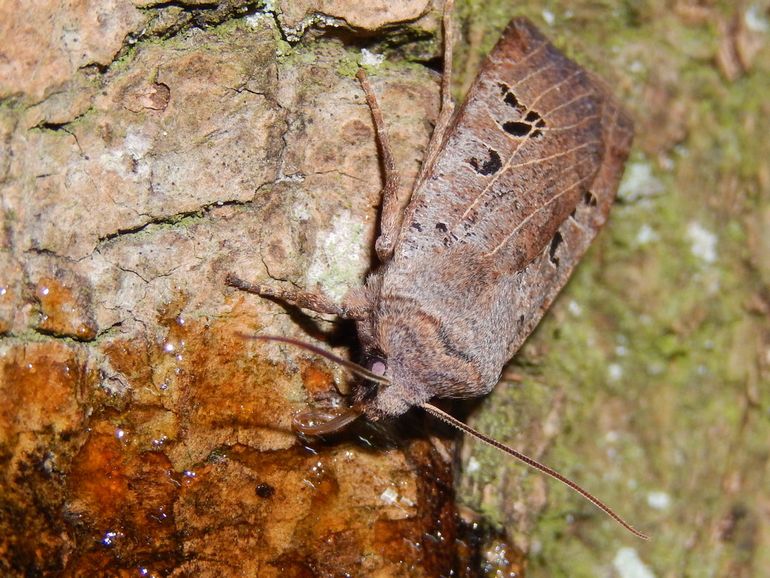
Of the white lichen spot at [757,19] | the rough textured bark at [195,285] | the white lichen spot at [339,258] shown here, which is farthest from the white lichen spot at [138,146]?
the white lichen spot at [757,19]

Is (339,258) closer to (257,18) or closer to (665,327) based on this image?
(257,18)

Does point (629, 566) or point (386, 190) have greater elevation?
point (386, 190)

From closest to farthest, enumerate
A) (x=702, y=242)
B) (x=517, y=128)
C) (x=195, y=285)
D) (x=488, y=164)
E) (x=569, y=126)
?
(x=195, y=285), (x=488, y=164), (x=517, y=128), (x=569, y=126), (x=702, y=242)

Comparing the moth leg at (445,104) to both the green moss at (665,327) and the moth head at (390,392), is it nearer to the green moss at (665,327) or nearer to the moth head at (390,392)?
the green moss at (665,327)

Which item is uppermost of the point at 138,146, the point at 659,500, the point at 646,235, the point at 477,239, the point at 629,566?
the point at 138,146

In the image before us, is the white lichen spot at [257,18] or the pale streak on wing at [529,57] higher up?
the white lichen spot at [257,18]

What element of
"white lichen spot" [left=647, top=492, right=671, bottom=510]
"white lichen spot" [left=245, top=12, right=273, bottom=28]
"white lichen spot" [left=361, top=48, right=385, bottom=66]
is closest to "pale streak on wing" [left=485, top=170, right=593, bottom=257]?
"white lichen spot" [left=361, top=48, right=385, bottom=66]

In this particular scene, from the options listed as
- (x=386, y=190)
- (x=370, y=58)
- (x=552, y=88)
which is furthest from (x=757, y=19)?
(x=386, y=190)
